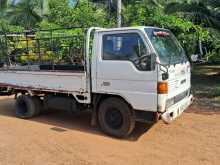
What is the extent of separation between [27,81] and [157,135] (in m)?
3.65

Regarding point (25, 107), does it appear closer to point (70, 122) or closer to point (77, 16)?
point (70, 122)

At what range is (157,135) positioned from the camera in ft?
25.2

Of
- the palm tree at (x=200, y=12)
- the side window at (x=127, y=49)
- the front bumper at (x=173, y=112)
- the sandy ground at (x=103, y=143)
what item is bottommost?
the sandy ground at (x=103, y=143)

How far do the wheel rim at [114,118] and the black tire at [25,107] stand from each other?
2504 mm

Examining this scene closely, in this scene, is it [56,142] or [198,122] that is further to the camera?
[198,122]

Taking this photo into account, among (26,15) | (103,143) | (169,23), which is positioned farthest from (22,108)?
(26,15)

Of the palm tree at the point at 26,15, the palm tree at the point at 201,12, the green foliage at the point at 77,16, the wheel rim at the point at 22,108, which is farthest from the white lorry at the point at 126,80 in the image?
the palm tree at the point at 26,15

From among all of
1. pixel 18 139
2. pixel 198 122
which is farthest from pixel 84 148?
pixel 198 122

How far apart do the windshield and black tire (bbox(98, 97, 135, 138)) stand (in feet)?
4.11

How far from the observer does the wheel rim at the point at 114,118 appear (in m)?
7.66

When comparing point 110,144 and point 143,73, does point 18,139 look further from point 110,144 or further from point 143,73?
point 143,73

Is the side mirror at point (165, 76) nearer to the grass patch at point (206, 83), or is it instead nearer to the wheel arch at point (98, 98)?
the wheel arch at point (98, 98)

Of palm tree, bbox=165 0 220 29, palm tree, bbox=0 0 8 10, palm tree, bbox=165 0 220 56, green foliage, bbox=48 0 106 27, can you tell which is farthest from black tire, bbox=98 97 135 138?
palm tree, bbox=0 0 8 10

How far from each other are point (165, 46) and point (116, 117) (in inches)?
71.2
